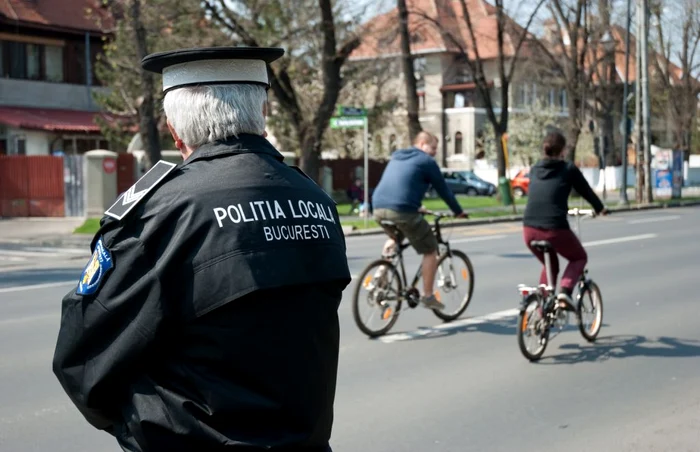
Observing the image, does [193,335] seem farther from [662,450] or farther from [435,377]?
[435,377]

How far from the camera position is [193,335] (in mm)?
2127

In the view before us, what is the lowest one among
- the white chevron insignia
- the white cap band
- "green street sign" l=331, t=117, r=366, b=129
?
the white chevron insignia

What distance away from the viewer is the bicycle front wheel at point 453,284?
9.66 meters

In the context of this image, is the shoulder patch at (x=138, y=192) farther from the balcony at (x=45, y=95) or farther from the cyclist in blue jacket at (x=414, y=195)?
the balcony at (x=45, y=95)

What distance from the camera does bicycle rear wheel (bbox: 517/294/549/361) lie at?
7.66 meters

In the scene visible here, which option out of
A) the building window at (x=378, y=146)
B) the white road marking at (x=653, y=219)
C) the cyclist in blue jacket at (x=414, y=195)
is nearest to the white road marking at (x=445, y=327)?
the cyclist in blue jacket at (x=414, y=195)

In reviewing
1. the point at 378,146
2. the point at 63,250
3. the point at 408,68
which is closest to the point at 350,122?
the point at 63,250

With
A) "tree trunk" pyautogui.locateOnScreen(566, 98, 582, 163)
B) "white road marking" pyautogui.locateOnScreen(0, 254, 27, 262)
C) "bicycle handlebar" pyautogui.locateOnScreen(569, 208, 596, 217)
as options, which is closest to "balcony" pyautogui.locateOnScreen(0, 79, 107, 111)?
"white road marking" pyautogui.locateOnScreen(0, 254, 27, 262)

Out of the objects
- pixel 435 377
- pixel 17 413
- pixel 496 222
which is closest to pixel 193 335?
pixel 17 413

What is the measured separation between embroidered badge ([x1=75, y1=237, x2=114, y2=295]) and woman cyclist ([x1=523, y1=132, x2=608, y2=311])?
633cm

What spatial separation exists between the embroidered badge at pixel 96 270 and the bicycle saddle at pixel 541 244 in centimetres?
634

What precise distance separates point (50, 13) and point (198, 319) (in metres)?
36.2

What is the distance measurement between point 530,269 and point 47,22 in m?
26.1

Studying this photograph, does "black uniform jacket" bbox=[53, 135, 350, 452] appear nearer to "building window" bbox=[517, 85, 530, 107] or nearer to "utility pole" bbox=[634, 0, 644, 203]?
"utility pole" bbox=[634, 0, 644, 203]
